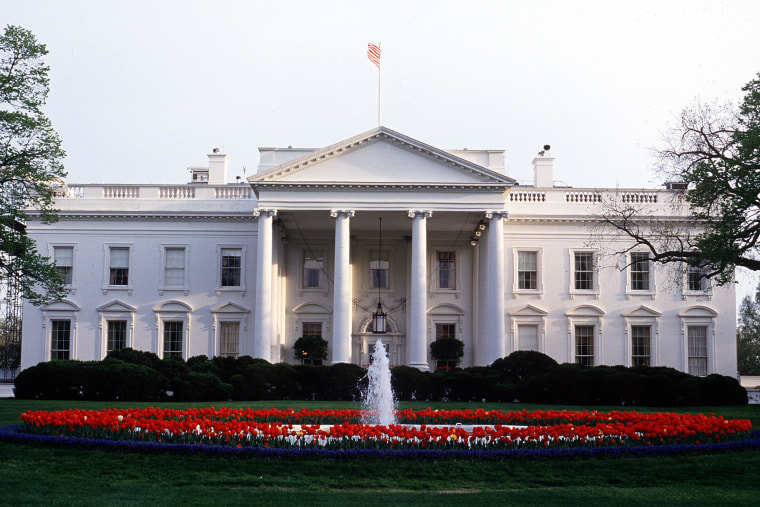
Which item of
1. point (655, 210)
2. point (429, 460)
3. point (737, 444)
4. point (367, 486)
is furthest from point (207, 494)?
point (655, 210)

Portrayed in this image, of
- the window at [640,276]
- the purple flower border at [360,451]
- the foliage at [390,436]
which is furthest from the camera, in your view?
the window at [640,276]

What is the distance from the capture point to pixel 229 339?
132 feet

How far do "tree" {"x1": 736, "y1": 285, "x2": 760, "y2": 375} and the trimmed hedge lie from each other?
48.6 metres

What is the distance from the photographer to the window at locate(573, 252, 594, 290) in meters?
40.4

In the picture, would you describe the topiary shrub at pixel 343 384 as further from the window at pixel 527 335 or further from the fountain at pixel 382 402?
the window at pixel 527 335

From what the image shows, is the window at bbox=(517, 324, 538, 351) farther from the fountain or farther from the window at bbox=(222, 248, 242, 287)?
the fountain

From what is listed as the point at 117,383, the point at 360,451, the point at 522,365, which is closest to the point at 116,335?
the point at 117,383

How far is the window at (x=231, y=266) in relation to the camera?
4044 cm

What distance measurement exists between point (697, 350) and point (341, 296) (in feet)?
58.6

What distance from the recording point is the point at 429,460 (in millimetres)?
13750

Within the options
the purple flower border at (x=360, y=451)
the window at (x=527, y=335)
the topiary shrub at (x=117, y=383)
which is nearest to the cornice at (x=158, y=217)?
the topiary shrub at (x=117, y=383)

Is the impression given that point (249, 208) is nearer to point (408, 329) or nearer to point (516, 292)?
point (408, 329)

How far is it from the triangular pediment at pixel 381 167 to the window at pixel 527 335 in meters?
7.71

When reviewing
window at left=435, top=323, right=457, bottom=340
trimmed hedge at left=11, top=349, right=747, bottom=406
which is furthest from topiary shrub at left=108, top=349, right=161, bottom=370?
window at left=435, top=323, right=457, bottom=340
